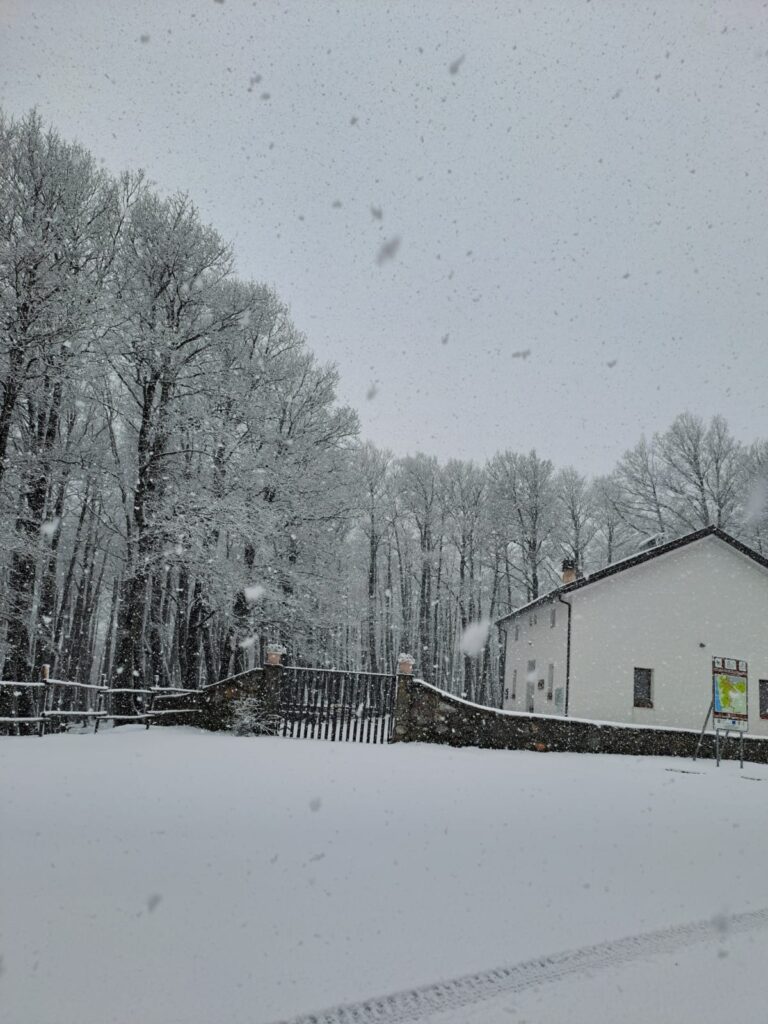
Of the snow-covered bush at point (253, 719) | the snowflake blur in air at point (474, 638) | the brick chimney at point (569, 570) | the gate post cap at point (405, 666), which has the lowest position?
the snow-covered bush at point (253, 719)

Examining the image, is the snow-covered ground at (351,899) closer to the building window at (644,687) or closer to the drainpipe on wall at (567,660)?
the drainpipe on wall at (567,660)

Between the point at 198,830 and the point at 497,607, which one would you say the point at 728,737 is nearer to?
the point at 198,830

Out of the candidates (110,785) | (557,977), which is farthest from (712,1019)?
(110,785)

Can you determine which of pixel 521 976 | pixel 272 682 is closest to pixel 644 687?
pixel 272 682

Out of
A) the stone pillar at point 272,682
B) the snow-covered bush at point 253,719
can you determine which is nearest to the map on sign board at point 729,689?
the stone pillar at point 272,682

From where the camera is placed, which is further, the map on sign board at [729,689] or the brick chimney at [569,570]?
the brick chimney at [569,570]

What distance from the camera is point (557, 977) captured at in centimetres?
283

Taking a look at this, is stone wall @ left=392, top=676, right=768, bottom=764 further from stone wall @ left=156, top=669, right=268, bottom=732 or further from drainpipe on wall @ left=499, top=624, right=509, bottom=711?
drainpipe on wall @ left=499, top=624, right=509, bottom=711

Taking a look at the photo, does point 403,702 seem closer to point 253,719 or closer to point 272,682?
point 272,682

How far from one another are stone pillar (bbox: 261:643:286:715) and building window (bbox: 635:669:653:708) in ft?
39.2

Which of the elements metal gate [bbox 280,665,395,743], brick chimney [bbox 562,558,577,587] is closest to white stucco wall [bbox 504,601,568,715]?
brick chimney [bbox 562,558,577,587]

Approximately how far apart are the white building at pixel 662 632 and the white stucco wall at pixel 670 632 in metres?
0.03

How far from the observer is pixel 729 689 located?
14.5 m

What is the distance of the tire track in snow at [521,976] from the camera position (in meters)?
2.45
